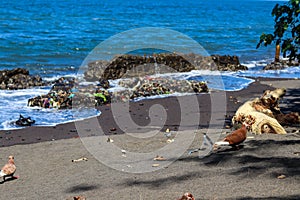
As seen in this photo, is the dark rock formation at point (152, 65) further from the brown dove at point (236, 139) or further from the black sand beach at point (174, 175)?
the brown dove at point (236, 139)

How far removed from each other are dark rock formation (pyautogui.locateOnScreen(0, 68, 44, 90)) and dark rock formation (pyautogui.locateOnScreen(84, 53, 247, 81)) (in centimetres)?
268

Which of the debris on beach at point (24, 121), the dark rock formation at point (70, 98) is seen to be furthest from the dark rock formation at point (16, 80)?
the debris on beach at point (24, 121)

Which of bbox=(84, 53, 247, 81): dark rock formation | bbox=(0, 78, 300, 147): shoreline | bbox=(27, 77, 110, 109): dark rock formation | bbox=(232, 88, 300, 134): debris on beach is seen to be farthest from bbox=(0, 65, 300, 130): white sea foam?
bbox=(232, 88, 300, 134): debris on beach

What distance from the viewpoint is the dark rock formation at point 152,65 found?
2433 cm

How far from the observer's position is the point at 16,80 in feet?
72.3

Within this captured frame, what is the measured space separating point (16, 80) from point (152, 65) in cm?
862

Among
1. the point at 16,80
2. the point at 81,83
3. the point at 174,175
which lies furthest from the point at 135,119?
the point at 16,80

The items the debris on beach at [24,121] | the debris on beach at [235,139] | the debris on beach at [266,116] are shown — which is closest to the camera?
the debris on beach at [235,139]

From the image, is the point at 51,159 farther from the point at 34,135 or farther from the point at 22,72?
the point at 22,72

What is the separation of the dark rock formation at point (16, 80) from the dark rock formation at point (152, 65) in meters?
2.68

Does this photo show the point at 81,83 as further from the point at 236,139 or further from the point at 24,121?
the point at 236,139

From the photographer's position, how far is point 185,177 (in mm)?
6871

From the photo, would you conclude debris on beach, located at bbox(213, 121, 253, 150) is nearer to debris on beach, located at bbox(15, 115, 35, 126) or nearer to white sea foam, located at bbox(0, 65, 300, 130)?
white sea foam, located at bbox(0, 65, 300, 130)

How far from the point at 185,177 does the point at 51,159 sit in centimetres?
358
